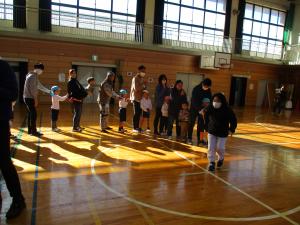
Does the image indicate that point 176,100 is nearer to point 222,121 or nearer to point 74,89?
point 222,121

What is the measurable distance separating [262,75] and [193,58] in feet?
19.3

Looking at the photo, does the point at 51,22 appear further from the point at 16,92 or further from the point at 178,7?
the point at 16,92

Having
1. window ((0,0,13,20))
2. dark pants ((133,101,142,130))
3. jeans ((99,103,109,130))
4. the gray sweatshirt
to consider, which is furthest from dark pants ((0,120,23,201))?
window ((0,0,13,20))

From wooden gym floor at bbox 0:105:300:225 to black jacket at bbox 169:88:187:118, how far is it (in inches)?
30.8

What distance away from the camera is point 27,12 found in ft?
43.5

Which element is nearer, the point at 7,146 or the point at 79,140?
the point at 7,146

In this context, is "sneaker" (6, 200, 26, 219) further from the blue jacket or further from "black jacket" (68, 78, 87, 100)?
the blue jacket

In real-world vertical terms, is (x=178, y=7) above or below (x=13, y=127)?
above

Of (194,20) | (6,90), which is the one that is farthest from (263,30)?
(6,90)

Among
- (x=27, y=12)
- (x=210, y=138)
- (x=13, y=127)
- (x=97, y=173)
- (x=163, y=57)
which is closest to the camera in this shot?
(x=97, y=173)

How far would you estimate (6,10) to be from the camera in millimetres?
12969

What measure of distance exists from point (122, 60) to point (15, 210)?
12.7 m

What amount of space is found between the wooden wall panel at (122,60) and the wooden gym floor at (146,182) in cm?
711

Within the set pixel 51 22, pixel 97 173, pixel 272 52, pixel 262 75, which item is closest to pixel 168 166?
pixel 97 173
